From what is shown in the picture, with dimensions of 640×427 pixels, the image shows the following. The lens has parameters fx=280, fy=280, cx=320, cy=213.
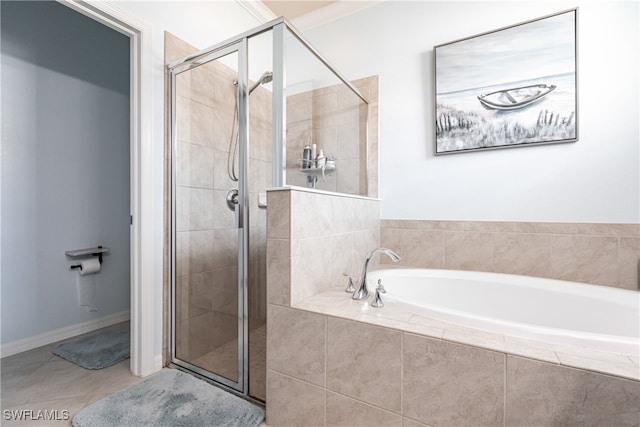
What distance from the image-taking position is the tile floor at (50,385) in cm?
131

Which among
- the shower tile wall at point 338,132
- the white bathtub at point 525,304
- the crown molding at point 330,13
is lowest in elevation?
the white bathtub at point 525,304

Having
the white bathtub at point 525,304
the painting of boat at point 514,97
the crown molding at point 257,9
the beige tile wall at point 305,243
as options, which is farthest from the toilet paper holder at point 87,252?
the painting of boat at point 514,97

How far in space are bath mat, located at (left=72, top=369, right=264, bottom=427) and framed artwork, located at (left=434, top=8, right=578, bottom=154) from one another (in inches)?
78.2

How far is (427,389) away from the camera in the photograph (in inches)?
36.8

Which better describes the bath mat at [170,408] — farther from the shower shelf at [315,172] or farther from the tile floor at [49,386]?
the shower shelf at [315,172]

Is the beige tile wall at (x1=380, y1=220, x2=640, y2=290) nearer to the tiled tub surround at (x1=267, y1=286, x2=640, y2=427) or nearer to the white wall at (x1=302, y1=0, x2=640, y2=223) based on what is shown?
the white wall at (x1=302, y1=0, x2=640, y2=223)

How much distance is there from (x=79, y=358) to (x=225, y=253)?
3.97 ft

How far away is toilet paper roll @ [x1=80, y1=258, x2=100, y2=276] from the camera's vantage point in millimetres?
2168

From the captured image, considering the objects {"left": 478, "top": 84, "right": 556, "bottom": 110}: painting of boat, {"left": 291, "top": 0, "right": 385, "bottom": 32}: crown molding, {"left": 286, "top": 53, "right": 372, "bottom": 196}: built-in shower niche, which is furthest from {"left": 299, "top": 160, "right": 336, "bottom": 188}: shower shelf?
{"left": 291, "top": 0, "right": 385, "bottom": 32}: crown molding

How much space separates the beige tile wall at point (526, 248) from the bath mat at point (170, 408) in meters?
1.38

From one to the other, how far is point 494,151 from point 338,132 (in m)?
1.06

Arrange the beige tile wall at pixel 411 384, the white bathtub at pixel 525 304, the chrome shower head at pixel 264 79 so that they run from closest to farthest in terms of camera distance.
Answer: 1. the beige tile wall at pixel 411 384
2. the white bathtub at pixel 525 304
3. the chrome shower head at pixel 264 79

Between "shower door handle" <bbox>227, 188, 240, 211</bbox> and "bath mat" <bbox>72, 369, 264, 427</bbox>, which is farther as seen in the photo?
"shower door handle" <bbox>227, 188, 240, 211</bbox>

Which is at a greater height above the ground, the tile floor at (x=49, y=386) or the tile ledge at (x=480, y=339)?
the tile ledge at (x=480, y=339)
